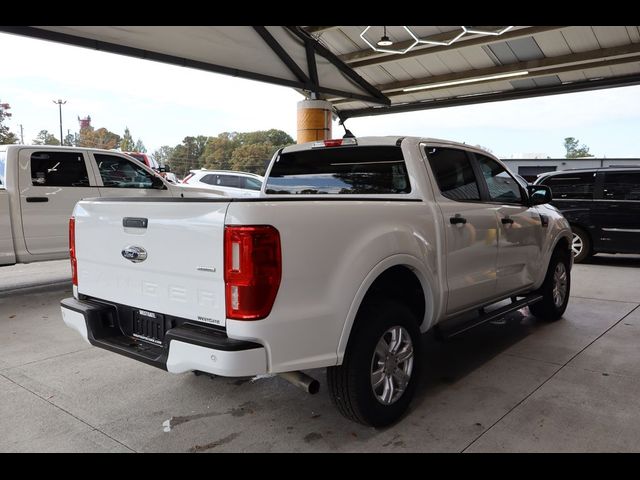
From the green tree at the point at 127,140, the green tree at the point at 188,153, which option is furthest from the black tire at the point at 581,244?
the green tree at the point at 127,140

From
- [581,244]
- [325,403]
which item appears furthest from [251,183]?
[325,403]

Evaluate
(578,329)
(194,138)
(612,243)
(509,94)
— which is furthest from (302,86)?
(194,138)

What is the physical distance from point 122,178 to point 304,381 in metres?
5.81

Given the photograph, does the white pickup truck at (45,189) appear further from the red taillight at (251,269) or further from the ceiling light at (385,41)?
the ceiling light at (385,41)

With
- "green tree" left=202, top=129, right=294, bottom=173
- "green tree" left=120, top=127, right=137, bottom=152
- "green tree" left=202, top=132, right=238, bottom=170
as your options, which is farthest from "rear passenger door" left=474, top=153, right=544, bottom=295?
"green tree" left=120, top=127, right=137, bottom=152

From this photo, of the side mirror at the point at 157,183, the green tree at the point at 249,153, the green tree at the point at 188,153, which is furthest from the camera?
the green tree at the point at 188,153

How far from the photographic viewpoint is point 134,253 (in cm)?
279

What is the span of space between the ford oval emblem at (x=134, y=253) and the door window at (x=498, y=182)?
112 inches

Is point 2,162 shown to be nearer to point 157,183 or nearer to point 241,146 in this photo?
point 157,183

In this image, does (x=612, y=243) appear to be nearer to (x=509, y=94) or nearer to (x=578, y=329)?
(x=578, y=329)

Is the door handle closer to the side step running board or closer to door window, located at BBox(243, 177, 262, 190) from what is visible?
the side step running board

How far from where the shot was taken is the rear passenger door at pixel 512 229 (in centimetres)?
424

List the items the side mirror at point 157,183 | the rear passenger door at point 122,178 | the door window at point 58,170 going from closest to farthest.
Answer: the door window at point 58,170 < the rear passenger door at point 122,178 < the side mirror at point 157,183
